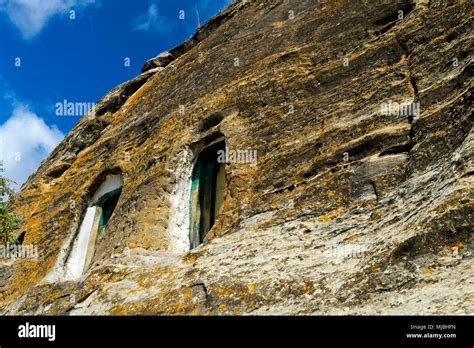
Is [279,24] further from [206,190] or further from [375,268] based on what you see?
[375,268]

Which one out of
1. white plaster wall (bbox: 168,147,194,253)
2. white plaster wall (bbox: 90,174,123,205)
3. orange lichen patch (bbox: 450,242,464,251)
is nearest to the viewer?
orange lichen patch (bbox: 450,242,464,251)

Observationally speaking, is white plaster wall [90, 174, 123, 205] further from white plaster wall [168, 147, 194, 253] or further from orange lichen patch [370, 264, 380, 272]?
orange lichen patch [370, 264, 380, 272]

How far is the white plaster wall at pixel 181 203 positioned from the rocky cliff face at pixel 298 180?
0.08 feet

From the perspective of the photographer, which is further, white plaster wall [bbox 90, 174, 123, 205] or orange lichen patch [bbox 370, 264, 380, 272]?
white plaster wall [bbox 90, 174, 123, 205]

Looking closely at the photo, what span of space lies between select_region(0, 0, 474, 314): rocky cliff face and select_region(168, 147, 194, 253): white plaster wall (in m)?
0.03

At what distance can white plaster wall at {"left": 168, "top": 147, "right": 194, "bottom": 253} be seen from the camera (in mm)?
10148

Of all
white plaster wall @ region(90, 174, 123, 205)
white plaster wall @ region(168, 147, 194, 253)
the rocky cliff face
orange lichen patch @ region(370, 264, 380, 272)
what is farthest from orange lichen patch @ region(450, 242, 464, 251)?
white plaster wall @ region(90, 174, 123, 205)

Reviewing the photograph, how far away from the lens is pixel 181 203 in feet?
35.0

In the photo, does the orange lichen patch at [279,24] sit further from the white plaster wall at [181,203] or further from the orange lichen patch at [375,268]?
the orange lichen patch at [375,268]

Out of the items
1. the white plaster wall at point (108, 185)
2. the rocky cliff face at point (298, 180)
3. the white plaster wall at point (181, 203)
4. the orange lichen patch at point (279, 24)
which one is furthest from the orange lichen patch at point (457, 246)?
the white plaster wall at point (108, 185)

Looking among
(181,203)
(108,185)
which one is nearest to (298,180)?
(181,203)

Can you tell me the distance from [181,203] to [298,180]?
2993 millimetres

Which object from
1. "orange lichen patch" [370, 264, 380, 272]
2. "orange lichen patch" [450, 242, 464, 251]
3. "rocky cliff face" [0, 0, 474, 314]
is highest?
"rocky cliff face" [0, 0, 474, 314]

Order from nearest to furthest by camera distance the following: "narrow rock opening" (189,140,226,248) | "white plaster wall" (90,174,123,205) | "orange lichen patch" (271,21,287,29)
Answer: "narrow rock opening" (189,140,226,248)
"orange lichen patch" (271,21,287,29)
"white plaster wall" (90,174,123,205)
